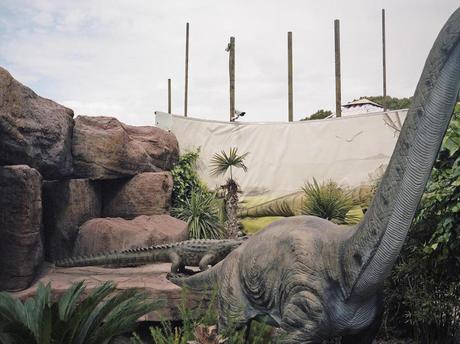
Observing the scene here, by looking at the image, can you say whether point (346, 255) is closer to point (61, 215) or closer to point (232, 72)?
point (61, 215)

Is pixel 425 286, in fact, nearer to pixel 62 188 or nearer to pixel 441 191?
pixel 441 191

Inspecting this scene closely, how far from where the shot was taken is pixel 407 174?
9.37ft

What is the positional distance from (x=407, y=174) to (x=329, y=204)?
24.6 feet

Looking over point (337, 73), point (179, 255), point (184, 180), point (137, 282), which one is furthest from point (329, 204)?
point (137, 282)

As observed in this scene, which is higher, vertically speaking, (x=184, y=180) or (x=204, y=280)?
(x=184, y=180)

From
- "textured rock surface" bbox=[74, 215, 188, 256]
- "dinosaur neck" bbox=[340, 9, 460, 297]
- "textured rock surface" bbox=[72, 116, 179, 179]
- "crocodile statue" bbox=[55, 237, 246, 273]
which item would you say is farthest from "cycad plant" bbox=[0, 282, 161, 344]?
"textured rock surface" bbox=[72, 116, 179, 179]

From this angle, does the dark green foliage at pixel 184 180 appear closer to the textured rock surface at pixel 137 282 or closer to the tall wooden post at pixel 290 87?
the tall wooden post at pixel 290 87

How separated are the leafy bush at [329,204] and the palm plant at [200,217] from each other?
77.4 inches

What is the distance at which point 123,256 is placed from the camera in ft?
21.9

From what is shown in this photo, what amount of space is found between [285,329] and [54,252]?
549cm

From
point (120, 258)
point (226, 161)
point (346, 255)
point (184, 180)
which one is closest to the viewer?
point (346, 255)

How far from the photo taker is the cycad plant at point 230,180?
1087cm

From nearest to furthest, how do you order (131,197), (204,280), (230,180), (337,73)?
(204,280) < (131,197) < (230,180) < (337,73)

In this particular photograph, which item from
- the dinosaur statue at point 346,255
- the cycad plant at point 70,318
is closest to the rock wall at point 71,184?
the cycad plant at point 70,318
